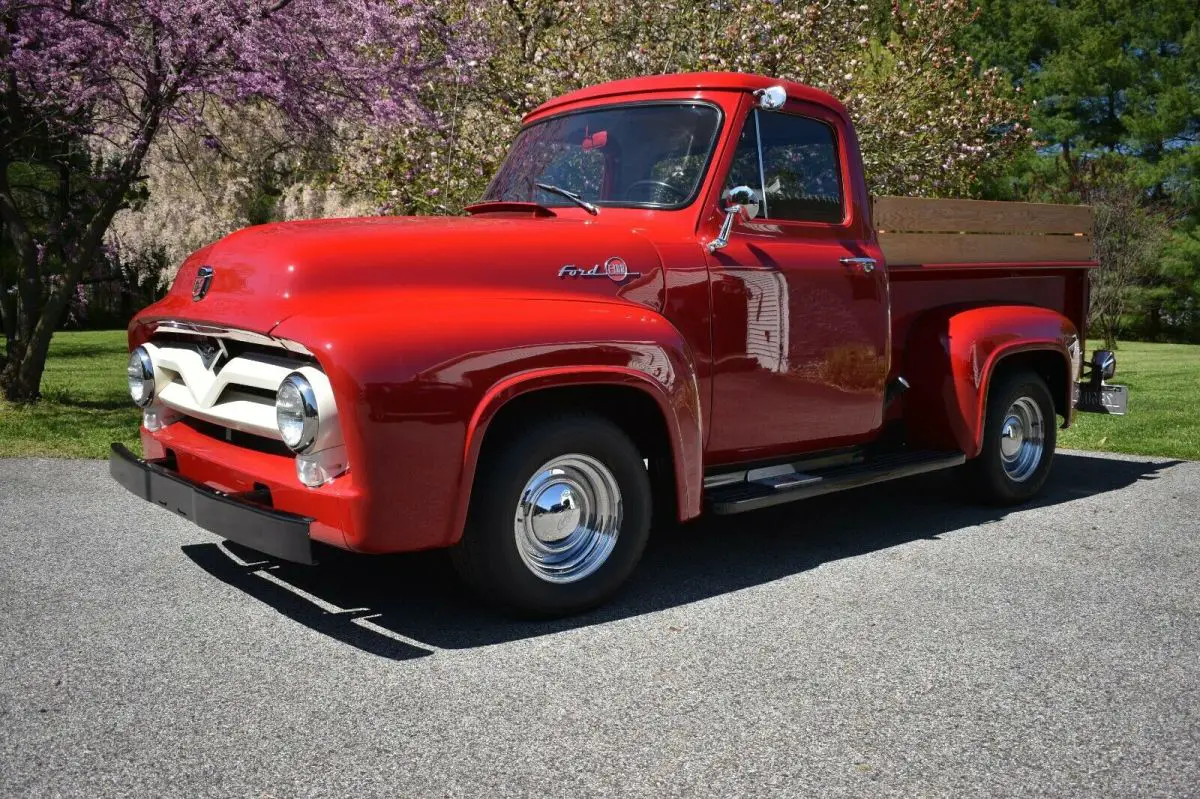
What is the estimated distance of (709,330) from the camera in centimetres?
486

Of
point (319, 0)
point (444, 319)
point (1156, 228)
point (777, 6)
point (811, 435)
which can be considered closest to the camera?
point (444, 319)

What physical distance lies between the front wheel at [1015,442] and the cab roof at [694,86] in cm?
193

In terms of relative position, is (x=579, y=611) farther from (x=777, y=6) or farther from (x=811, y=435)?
(x=777, y=6)

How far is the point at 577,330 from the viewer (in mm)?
4262

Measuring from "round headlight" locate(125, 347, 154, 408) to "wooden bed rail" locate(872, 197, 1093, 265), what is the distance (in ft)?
11.8

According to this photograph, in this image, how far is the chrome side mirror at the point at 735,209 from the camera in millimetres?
4910

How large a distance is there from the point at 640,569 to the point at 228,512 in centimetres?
196

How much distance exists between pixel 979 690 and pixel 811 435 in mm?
1869

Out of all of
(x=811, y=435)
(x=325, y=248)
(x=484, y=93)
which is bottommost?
(x=811, y=435)

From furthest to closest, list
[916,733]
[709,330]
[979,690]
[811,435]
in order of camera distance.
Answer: [811,435] < [709,330] < [979,690] < [916,733]

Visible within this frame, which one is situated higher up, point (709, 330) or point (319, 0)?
point (319, 0)

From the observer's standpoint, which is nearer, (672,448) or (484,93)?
(672,448)

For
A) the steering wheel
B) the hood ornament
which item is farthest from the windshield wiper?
the hood ornament

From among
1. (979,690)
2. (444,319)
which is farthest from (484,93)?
(979,690)
